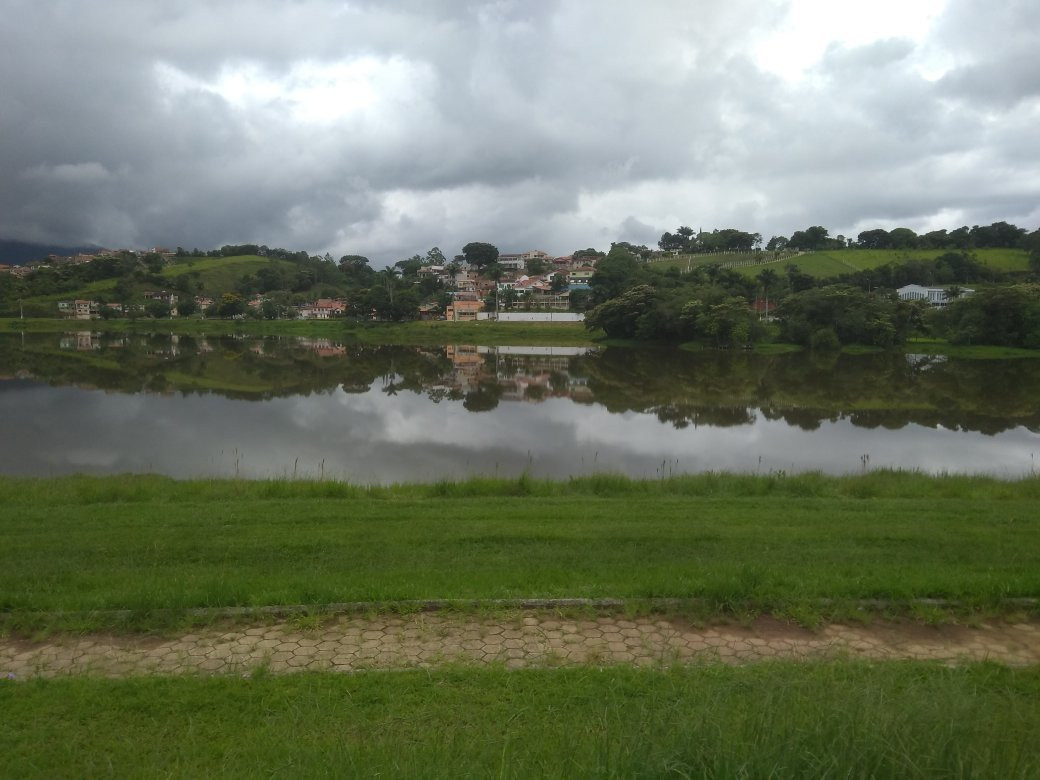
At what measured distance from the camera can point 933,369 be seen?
3875 cm

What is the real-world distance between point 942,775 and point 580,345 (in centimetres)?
5802

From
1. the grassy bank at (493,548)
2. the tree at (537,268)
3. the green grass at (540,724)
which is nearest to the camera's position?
the green grass at (540,724)

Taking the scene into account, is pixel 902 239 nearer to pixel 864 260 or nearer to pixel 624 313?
pixel 864 260

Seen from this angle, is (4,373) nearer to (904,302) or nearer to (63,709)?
(63,709)

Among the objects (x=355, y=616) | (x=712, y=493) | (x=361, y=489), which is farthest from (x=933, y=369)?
(x=355, y=616)

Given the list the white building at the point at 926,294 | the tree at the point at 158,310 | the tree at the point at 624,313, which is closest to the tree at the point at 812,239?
the white building at the point at 926,294

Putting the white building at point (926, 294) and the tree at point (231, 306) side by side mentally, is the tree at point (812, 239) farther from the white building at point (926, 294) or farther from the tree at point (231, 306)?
the tree at point (231, 306)

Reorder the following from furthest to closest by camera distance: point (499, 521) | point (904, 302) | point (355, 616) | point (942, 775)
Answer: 1. point (904, 302)
2. point (499, 521)
3. point (355, 616)
4. point (942, 775)

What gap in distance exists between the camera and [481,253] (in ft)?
429

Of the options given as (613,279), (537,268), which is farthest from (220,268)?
(613,279)

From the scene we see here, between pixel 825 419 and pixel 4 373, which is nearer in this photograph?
pixel 825 419

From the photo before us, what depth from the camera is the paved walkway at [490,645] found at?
14.2ft

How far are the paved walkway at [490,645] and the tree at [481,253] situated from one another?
129 metres

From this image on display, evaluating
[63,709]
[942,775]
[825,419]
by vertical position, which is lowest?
[825,419]
